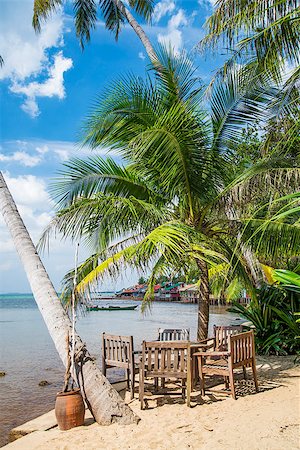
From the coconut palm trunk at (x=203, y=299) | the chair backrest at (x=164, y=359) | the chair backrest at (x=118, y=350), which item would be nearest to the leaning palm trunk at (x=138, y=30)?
the coconut palm trunk at (x=203, y=299)

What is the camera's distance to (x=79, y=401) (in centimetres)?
543

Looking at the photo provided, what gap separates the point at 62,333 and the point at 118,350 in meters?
1.19

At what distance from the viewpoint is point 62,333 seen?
615 centimetres

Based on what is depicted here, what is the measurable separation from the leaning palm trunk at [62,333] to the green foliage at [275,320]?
4715mm

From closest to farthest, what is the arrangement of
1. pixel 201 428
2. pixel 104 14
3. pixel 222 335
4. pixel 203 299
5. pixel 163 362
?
1. pixel 201 428
2. pixel 163 362
3. pixel 222 335
4. pixel 203 299
5. pixel 104 14

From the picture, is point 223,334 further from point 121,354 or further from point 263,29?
point 263,29

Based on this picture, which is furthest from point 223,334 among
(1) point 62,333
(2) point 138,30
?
(2) point 138,30

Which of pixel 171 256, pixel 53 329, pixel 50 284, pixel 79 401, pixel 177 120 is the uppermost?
pixel 177 120

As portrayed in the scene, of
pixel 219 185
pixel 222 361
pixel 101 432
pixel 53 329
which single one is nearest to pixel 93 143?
pixel 219 185

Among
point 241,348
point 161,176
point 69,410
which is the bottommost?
point 69,410

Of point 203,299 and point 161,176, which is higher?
point 161,176

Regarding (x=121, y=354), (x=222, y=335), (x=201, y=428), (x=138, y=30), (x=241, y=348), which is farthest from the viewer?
(x=138, y=30)

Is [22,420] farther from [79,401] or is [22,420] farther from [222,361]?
[222,361]

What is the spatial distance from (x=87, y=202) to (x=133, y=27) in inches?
319
